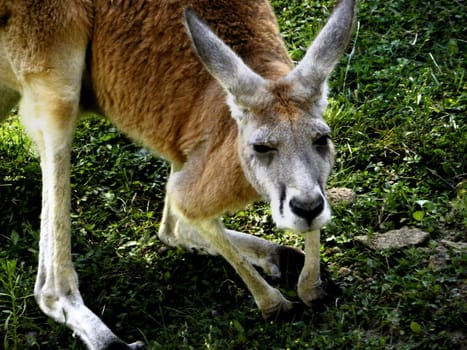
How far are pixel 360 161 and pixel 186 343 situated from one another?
1.89 metres

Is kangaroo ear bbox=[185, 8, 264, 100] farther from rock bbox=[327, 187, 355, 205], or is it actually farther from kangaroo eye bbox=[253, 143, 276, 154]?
rock bbox=[327, 187, 355, 205]

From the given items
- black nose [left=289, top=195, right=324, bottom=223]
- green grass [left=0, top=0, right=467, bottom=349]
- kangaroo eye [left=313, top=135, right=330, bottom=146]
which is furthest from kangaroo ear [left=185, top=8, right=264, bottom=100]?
green grass [left=0, top=0, right=467, bottom=349]

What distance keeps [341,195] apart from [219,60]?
1.64 m

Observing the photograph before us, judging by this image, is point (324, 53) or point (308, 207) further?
point (324, 53)

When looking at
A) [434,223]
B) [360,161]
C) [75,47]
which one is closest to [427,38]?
[360,161]

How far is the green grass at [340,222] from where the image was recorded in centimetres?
514

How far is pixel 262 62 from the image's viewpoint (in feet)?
17.7

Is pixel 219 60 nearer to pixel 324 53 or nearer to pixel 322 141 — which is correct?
pixel 324 53

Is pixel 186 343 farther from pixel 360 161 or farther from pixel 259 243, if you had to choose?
pixel 360 161

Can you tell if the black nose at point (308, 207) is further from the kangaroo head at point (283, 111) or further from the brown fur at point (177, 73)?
the brown fur at point (177, 73)

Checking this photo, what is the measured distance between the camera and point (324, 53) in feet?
15.9

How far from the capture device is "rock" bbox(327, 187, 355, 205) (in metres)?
6.00

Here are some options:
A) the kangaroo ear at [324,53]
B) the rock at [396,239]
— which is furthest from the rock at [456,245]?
the kangaroo ear at [324,53]

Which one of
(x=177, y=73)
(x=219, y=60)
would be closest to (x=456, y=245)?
(x=219, y=60)
